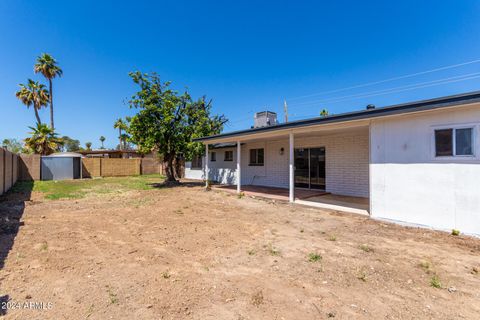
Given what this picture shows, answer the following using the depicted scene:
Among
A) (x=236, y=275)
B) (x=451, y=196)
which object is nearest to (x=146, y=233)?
(x=236, y=275)

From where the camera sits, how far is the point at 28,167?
53.7 ft

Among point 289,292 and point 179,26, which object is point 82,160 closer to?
point 179,26

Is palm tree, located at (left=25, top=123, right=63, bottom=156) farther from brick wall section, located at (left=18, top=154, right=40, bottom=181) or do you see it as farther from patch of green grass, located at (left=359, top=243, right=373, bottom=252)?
patch of green grass, located at (left=359, top=243, right=373, bottom=252)

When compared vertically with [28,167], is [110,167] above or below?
below

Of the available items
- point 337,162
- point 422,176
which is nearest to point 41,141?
point 337,162

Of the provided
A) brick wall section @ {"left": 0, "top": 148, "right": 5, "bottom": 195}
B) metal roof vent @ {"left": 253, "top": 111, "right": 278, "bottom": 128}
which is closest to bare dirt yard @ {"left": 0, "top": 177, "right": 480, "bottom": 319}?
brick wall section @ {"left": 0, "top": 148, "right": 5, "bottom": 195}

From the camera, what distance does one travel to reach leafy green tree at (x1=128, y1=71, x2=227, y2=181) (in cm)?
1223

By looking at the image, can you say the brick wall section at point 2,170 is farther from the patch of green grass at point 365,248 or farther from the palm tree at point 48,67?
the palm tree at point 48,67

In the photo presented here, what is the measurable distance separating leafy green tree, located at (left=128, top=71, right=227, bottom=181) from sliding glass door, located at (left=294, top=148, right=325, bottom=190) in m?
6.09

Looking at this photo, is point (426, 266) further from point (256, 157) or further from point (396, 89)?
point (396, 89)

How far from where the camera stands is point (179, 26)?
531 inches

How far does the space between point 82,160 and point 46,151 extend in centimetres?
542

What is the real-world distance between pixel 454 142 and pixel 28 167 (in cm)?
2353

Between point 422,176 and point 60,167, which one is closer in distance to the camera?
point 422,176
